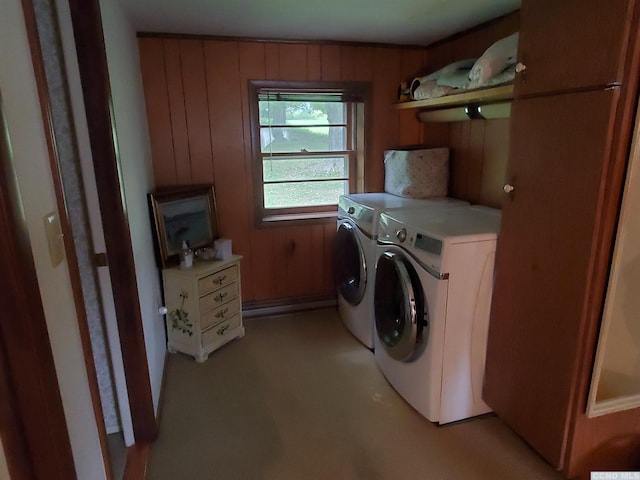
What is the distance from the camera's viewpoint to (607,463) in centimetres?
167

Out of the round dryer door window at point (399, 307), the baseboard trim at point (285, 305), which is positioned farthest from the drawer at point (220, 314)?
the round dryer door window at point (399, 307)

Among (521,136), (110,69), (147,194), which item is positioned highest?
(110,69)

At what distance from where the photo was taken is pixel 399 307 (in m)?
2.20

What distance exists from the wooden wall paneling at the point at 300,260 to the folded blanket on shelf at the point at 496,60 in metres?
1.58

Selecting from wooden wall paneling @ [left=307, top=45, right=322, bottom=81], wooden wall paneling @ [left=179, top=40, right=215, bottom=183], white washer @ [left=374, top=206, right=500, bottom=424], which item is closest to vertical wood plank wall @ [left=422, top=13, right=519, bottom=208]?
white washer @ [left=374, top=206, right=500, bottom=424]

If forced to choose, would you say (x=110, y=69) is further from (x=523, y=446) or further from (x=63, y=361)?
(x=523, y=446)

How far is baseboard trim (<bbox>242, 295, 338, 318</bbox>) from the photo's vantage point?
320 cm

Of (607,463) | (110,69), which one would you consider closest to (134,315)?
(110,69)

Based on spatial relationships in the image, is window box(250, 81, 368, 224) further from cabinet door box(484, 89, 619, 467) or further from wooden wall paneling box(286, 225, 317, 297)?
cabinet door box(484, 89, 619, 467)

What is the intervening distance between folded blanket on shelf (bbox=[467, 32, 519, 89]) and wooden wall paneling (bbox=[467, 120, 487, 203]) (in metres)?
0.57

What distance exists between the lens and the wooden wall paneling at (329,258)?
3.22 m

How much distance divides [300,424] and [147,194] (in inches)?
59.7

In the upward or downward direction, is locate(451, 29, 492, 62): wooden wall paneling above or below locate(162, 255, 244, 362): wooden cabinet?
above

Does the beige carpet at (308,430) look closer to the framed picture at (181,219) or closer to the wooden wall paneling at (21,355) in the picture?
the framed picture at (181,219)
